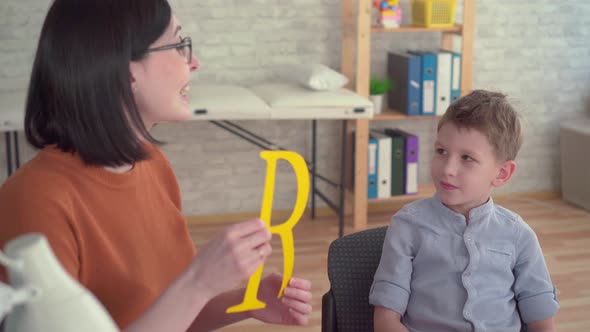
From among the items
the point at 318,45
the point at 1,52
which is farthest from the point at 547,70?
the point at 1,52

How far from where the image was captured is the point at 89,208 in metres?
1.21

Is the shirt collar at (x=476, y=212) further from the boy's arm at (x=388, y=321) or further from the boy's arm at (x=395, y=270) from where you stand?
the boy's arm at (x=388, y=321)

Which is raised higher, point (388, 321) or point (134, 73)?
point (134, 73)

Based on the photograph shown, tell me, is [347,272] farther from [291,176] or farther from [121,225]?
[291,176]

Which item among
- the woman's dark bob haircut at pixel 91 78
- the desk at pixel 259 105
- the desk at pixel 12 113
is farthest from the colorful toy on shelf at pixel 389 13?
the woman's dark bob haircut at pixel 91 78

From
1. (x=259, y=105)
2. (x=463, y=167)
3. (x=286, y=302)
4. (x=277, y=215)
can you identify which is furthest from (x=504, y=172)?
(x=277, y=215)

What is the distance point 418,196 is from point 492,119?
8.60 feet

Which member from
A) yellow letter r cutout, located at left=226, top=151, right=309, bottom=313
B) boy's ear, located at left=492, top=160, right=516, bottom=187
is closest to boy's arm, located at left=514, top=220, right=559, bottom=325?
boy's ear, located at left=492, top=160, right=516, bottom=187

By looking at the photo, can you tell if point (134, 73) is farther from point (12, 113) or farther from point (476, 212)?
point (12, 113)

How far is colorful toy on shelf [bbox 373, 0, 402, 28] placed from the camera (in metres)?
3.94

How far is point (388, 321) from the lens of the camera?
1550 mm

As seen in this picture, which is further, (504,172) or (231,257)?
(504,172)

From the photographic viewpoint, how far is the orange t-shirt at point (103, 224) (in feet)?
3.67

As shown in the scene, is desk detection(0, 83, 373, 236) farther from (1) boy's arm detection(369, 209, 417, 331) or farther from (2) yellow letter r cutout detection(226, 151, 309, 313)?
(2) yellow letter r cutout detection(226, 151, 309, 313)
